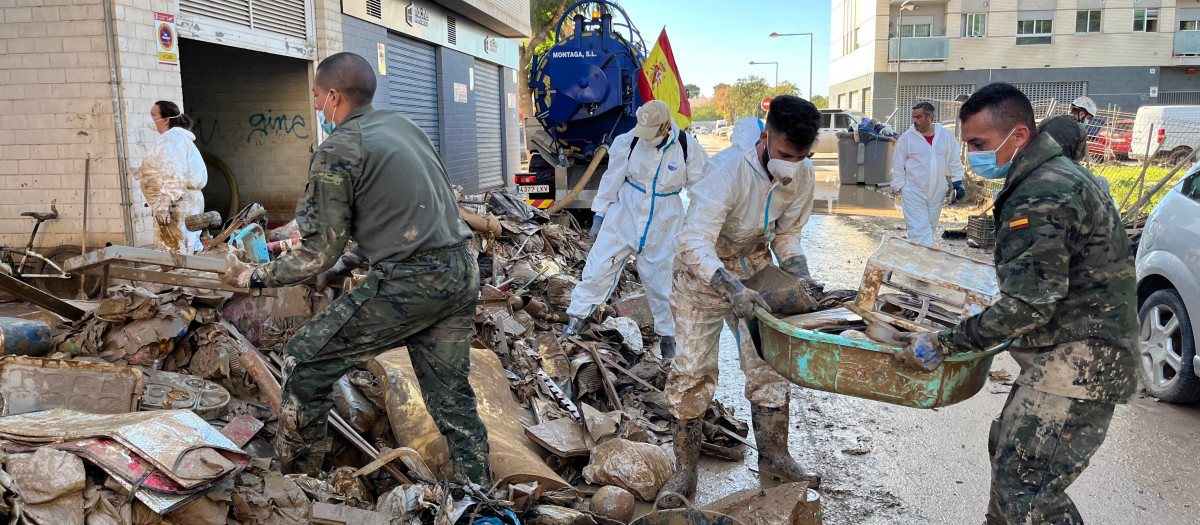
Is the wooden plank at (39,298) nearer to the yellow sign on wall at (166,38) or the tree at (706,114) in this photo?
the yellow sign on wall at (166,38)

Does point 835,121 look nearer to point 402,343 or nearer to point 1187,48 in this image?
point 1187,48

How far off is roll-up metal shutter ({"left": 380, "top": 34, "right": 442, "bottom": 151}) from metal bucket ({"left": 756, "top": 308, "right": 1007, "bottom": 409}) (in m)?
11.3

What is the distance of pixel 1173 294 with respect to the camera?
199 inches

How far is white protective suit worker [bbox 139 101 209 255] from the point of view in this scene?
7.00 metres

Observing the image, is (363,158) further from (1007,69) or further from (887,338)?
(1007,69)

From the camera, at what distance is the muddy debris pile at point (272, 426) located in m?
2.59

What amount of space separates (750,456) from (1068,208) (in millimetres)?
2441

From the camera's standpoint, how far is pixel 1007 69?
131 feet

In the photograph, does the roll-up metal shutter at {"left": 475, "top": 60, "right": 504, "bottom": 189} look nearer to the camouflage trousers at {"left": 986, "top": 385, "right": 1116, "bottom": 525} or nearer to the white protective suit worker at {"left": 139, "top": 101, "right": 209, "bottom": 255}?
the white protective suit worker at {"left": 139, "top": 101, "right": 209, "bottom": 255}

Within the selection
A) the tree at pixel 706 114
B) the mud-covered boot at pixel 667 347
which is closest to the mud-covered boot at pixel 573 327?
the mud-covered boot at pixel 667 347

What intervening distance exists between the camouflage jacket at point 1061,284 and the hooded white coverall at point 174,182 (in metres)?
6.40

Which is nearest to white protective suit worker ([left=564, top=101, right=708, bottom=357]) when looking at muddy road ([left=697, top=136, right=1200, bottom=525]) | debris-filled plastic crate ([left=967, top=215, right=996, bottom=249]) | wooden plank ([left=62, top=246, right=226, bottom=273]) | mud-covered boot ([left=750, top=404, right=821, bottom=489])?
muddy road ([left=697, top=136, right=1200, bottom=525])

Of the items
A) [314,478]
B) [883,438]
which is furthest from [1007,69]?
[314,478]

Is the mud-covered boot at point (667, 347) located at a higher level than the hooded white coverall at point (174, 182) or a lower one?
lower
